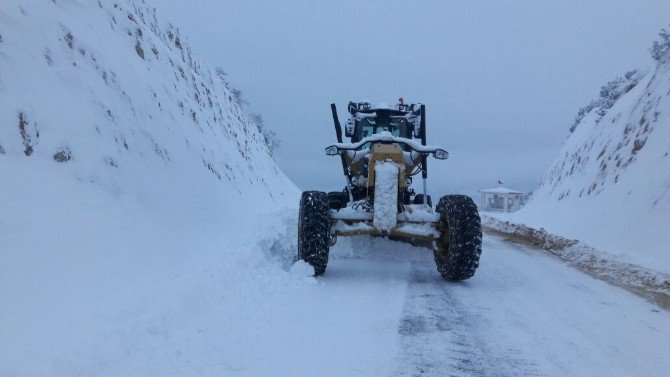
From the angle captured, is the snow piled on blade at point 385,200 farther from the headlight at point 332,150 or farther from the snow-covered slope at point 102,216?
the snow-covered slope at point 102,216

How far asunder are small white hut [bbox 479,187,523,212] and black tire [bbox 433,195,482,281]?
140 ft

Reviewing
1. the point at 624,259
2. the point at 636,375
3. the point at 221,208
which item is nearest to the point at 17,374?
the point at 636,375

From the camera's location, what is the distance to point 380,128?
1017 cm

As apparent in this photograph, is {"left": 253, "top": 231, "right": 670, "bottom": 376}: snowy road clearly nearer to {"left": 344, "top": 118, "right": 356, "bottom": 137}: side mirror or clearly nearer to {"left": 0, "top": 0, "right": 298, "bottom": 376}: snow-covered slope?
{"left": 0, "top": 0, "right": 298, "bottom": 376}: snow-covered slope

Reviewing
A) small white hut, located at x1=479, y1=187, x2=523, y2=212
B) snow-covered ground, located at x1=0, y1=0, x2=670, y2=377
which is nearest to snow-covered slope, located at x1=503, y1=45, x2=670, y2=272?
snow-covered ground, located at x1=0, y1=0, x2=670, y2=377

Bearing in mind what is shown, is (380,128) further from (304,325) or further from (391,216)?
(304,325)

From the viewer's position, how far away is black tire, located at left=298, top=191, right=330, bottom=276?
746 cm

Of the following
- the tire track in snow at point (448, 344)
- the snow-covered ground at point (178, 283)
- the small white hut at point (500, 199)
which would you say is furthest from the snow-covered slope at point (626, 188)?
the small white hut at point (500, 199)

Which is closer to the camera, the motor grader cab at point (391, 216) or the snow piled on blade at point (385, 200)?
the motor grader cab at point (391, 216)

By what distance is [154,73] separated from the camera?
39.9 feet

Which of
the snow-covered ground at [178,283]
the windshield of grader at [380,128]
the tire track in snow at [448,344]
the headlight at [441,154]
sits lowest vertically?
the tire track in snow at [448,344]

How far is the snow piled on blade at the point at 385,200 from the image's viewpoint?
756cm

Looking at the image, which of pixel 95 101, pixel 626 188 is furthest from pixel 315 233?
pixel 626 188

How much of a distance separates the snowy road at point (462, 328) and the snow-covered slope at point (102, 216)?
694 mm
